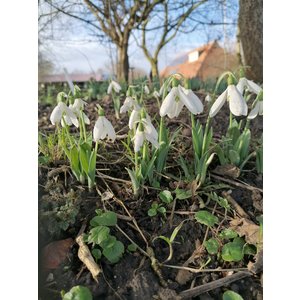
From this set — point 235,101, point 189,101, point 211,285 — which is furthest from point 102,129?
point 211,285

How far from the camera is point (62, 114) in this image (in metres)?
1.02

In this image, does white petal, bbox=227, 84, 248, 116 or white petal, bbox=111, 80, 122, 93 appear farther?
white petal, bbox=111, 80, 122, 93

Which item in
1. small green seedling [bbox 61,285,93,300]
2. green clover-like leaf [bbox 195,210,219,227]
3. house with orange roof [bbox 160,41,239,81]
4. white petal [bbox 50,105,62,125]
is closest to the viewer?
small green seedling [bbox 61,285,93,300]

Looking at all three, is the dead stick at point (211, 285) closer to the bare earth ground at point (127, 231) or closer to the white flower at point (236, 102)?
the bare earth ground at point (127, 231)

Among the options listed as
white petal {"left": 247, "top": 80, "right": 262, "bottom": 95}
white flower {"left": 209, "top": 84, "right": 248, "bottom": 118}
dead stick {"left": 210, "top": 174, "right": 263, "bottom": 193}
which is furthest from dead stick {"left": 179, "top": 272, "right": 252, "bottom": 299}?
white petal {"left": 247, "top": 80, "right": 262, "bottom": 95}

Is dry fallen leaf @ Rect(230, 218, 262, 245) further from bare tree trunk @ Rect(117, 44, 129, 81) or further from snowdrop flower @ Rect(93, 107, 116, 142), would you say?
bare tree trunk @ Rect(117, 44, 129, 81)

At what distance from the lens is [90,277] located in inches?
32.3

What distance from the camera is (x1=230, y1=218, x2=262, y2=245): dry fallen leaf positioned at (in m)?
0.87

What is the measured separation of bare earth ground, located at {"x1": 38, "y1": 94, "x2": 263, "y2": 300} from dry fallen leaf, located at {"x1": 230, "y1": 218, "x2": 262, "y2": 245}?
0.02 m

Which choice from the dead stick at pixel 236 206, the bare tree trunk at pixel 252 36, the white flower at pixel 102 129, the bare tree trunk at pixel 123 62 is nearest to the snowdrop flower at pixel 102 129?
the white flower at pixel 102 129

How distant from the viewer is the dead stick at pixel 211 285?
0.80m

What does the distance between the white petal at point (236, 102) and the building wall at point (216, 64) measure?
25 cm

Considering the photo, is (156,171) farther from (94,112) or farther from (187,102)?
(94,112)
